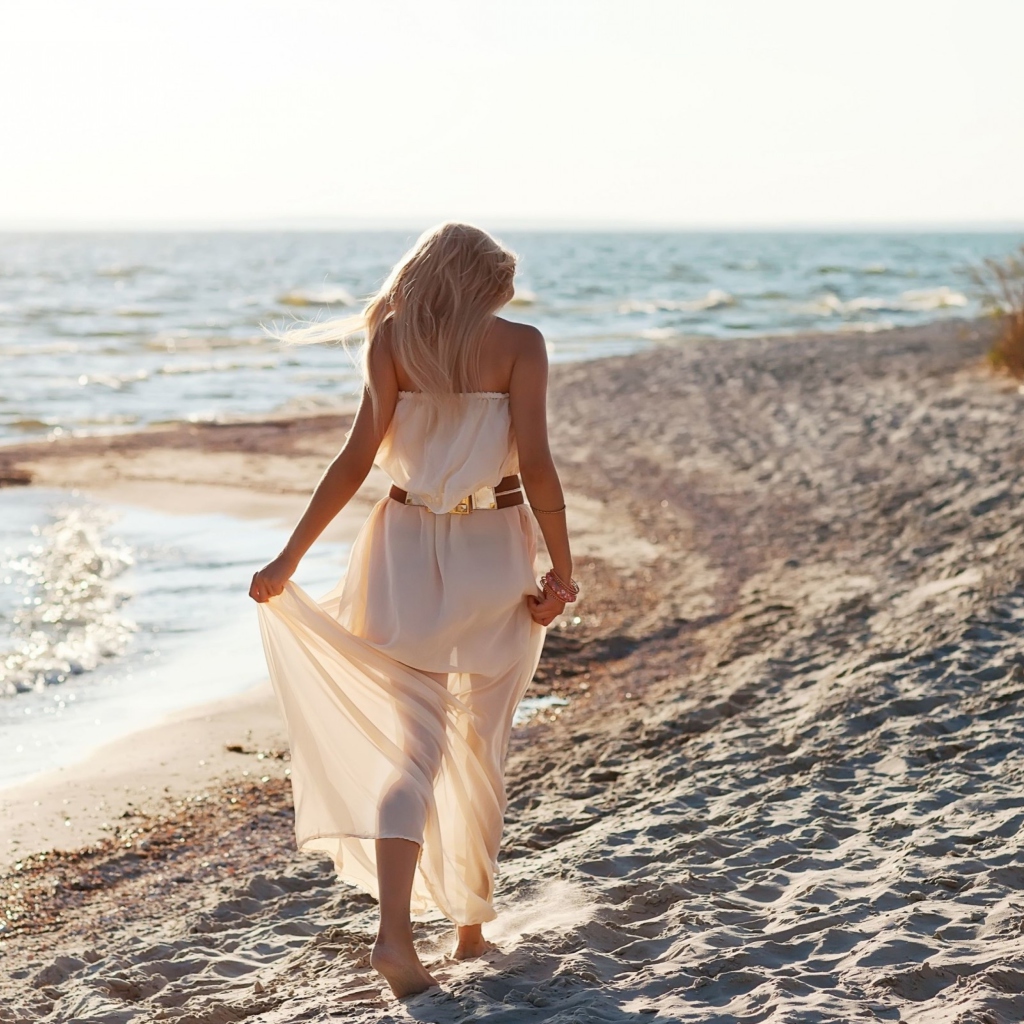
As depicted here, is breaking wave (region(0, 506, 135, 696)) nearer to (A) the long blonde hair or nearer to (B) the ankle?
(B) the ankle

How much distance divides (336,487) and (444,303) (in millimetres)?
508

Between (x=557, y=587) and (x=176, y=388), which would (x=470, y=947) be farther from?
(x=176, y=388)

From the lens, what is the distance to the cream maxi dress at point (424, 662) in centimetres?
297

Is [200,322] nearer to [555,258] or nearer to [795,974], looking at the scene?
[795,974]

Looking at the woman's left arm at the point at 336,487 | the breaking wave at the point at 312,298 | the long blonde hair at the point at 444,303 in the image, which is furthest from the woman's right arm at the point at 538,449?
the breaking wave at the point at 312,298

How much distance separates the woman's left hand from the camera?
121 inches

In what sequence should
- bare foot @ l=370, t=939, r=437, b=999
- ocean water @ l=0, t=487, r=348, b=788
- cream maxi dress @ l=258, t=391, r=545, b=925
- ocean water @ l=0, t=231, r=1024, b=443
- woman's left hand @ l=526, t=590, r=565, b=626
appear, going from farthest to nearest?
ocean water @ l=0, t=231, r=1024, b=443 < ocean water @ l=0, t=487, r=348, b=788 < woman's left hand @ l=526, t=590, r=565, b=626 < cream maxi dress @ l=258, t=391, r=545, b=925 < bare foot @ l=370, t=939, r=437, b=999

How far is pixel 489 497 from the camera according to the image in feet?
9.95

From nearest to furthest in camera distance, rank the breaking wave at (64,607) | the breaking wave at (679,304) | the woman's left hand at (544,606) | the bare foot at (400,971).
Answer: the bare foot at (400,971), the woman's left hand at (544,606), the breaking wave at (64,607), the breaking wave at (679,304)

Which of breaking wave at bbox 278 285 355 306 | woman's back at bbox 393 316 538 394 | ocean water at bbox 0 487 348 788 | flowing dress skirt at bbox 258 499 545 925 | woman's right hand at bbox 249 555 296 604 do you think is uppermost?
breaking wave at bbox 278 285 355 306

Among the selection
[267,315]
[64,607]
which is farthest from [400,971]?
[267,315]

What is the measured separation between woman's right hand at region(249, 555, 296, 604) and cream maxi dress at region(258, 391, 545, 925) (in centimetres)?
5

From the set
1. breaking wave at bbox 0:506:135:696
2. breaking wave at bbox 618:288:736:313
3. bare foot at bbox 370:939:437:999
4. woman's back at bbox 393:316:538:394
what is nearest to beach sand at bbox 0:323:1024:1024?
bare foot at bbox 370:939:437:999

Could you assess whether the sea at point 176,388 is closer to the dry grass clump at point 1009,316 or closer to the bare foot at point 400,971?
the dry grass clump at point 1009,316
